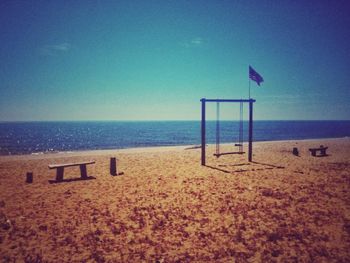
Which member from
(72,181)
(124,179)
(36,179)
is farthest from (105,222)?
(36,179)

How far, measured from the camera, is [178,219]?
572 cm

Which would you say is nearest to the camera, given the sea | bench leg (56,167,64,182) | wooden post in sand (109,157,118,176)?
bench leg (56,167,64,182)

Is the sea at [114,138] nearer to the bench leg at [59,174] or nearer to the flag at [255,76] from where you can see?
the bench leg at [59,174]

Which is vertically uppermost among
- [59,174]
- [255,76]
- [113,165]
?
[255,76]

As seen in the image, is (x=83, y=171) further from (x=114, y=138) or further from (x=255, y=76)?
(x=114, y=138)

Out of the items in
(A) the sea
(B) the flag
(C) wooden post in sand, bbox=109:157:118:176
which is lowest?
(A) the sea

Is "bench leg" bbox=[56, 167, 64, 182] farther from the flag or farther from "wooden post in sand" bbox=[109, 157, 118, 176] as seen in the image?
the flag

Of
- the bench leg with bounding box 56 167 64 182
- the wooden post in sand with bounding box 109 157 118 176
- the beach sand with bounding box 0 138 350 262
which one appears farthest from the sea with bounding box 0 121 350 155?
the beach sand with bounding box 0 138 350 262

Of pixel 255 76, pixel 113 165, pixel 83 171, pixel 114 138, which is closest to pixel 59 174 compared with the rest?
pixel 83 171

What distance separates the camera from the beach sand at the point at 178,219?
167 inches

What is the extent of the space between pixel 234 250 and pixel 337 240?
2.26 meters

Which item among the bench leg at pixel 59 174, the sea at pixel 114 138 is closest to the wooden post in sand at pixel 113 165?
the bench leg at pixel 59 174

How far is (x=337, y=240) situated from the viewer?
4609mm

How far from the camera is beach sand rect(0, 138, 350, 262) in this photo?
14.0 feet
